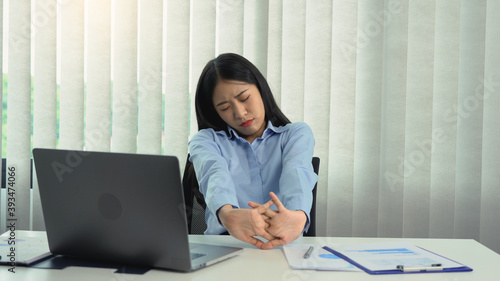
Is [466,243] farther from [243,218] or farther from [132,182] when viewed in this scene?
[132,182]

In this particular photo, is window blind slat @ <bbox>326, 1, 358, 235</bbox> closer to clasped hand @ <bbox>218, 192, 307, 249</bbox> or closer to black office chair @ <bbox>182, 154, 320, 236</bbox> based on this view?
black office chair @ <bbox>182, 154, 320, 236</bbox>

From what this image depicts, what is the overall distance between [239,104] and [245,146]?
181mm

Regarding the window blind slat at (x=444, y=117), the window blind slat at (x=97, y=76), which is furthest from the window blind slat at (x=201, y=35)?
the window blind slat at (x=444, y=117)

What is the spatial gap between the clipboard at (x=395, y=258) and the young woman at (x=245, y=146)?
17 centimetres

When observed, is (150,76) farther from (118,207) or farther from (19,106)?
(118,207)

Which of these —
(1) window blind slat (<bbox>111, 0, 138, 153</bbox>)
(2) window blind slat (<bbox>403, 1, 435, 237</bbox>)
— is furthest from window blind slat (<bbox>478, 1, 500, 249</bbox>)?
(1) window blind slat (<bbox>111, 0, 138, 153</bbox>)

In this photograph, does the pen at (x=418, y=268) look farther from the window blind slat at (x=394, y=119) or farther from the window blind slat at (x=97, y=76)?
the window blind slat at (x=97, y=76)

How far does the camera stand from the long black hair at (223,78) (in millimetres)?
1487

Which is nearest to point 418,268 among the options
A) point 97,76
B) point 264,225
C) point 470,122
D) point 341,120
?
point 264,225

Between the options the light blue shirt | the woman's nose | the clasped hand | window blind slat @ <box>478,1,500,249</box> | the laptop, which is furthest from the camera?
window blind slat @ <box>478,1,500,249</box>

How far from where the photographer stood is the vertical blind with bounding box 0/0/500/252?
2.19 metres

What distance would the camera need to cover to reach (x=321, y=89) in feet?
7.30

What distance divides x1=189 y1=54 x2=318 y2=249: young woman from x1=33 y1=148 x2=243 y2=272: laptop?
0.32 m

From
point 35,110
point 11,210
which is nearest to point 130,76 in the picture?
point 35,110
